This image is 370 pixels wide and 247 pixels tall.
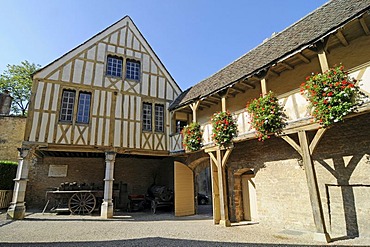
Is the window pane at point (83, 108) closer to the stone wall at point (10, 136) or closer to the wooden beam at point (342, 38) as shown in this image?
the stone wall at point (10, 136)

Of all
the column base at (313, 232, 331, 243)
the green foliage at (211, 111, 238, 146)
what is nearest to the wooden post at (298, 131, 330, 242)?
the column base at (313, 232, 331, 243)

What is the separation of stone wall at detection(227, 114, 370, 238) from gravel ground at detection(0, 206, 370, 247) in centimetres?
44

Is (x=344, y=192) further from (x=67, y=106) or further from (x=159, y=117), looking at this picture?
(x=67, y=106)

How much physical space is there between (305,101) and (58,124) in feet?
26.4

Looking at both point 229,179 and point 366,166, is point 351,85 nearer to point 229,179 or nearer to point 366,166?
point 366,166

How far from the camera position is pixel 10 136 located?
12195 millimetres

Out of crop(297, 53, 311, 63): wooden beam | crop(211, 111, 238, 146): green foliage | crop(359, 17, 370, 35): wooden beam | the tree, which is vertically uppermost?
the tree

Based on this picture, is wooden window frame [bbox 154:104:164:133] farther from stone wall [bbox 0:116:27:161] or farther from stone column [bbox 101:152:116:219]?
stone wall [bbox 0:116:27:161]

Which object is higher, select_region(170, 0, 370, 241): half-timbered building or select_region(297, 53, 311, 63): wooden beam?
select_region(297, 53, 311, 63): wooden beam

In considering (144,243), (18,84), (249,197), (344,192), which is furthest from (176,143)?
(18,84)

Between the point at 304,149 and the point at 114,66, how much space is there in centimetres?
809

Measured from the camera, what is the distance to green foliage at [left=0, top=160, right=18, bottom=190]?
10498mm

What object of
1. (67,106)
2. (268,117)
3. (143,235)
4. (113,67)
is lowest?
(143,235)

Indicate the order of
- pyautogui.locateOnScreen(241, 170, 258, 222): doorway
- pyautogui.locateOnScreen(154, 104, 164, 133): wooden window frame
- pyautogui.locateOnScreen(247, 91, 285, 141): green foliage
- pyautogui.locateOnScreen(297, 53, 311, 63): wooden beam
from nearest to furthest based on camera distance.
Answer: pyautogui.locateOnScreen(247, 91, 285, 141): green foliage
pyautogui.locateOnScreen(297, 53, 311, 63): wooden beam
pyautogui.locateOnScreen(241, 170, 258, 222): doorway
pyautogui.locateOnScreen(154, 104, 164, 133): wooden window frame
